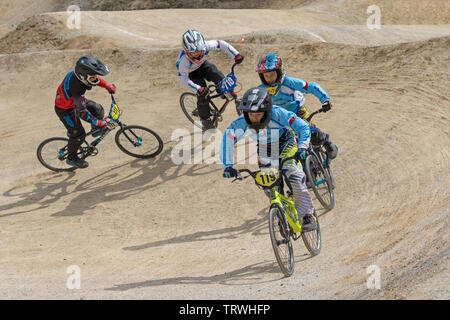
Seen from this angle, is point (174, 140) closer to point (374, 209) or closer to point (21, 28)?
point (374, 209)

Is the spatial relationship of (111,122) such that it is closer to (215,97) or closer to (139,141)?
(139,141)

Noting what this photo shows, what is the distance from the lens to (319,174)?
9586 mm

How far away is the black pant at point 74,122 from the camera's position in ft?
37.8

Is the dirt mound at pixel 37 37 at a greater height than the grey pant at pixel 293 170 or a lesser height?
greater

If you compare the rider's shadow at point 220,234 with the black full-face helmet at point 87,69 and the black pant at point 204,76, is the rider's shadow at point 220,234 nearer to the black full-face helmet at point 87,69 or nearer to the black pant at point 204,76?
the black pant at point 204,76

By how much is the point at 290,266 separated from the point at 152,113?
9.27m

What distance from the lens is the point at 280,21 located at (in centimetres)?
2948

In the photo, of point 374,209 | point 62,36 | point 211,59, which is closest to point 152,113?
point 211,59

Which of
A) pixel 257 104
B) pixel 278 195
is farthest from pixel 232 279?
pixel 257 104

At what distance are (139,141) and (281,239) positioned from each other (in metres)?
5.91

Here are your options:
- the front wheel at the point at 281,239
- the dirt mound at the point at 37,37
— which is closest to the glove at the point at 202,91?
the front wheel at the point at 281,239

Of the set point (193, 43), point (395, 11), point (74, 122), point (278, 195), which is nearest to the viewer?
point (278, 195)

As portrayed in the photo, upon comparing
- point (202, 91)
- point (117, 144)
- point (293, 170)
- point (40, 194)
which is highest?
point (202, 91)

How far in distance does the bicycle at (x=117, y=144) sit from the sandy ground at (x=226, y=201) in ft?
0.94
